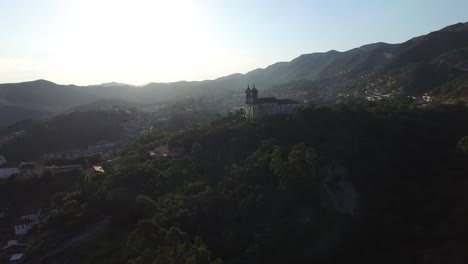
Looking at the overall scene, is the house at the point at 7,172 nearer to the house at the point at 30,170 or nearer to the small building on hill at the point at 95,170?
the house at the point at 30,170

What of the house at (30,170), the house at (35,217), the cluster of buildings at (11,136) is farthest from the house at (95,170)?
the cluster of buildings at (11,136)

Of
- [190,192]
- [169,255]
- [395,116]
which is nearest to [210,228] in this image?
[190,192]

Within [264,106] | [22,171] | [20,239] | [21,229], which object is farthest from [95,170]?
[264,106]

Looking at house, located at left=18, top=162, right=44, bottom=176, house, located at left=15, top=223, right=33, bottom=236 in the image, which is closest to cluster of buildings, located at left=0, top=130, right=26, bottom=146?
house, located at left=18, top=162, right=44, bottom=176

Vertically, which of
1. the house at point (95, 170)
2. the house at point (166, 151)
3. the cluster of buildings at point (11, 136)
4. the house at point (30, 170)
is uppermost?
the house at point (166, 151)

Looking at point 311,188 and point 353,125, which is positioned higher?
point 353,125

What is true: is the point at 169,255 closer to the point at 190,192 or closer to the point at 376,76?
the point at 190,192

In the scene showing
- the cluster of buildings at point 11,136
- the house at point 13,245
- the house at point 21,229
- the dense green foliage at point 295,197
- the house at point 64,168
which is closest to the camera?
the dense green foliage at point 295,197
